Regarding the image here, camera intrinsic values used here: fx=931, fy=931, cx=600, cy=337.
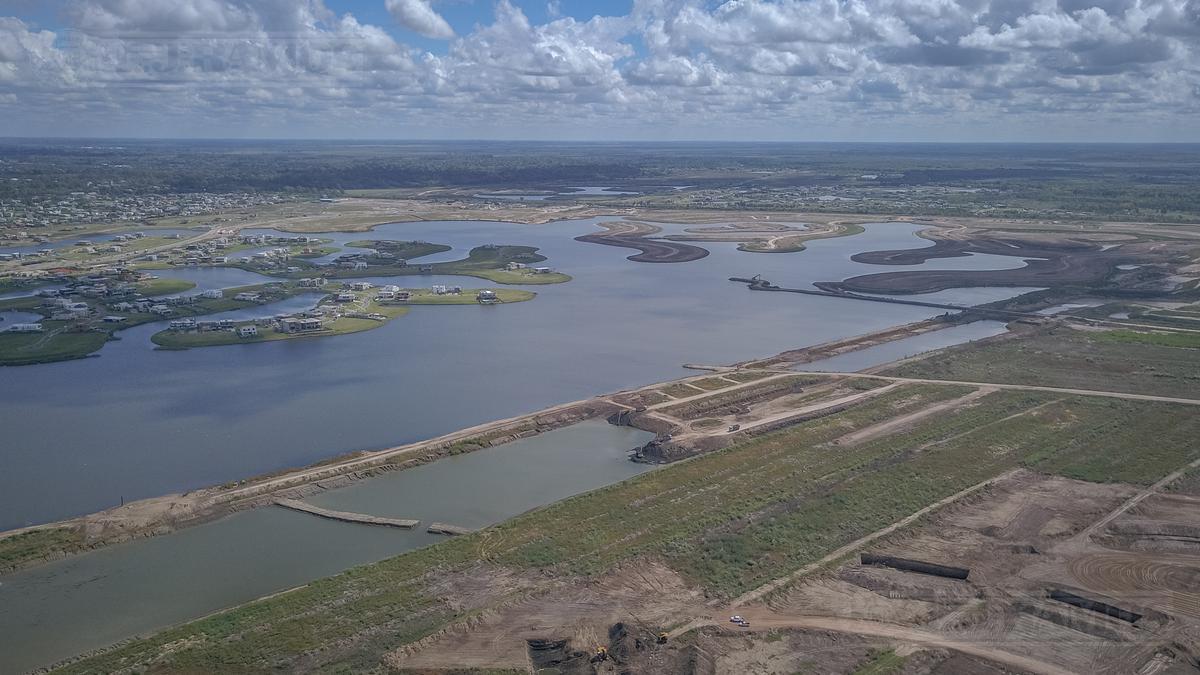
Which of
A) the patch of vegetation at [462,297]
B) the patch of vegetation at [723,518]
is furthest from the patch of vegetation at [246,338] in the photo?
the patch of vegetation at [723,518]

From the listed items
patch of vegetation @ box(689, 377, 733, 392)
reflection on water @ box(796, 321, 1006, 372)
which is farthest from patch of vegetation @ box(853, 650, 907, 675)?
reflection on water @ box(796, 321, 1006, 372)

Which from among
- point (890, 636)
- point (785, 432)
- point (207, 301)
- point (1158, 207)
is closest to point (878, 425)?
point (785, 432)

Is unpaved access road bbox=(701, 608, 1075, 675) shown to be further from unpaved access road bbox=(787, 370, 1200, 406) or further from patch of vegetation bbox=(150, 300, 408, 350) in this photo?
patch of vegetation bbox=(150, 300, 408, 350)

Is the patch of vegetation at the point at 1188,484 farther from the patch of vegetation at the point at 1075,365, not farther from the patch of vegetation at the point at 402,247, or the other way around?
the patch of vegetation at the point at 402,247

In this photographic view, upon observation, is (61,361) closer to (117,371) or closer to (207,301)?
(117,371)

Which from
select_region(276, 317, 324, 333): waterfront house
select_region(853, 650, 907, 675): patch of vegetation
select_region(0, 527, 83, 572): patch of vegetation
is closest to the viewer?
select_region(853, 650, 907, 675): patch of vegetation

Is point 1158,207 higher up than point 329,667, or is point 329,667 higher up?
point 1158,207
